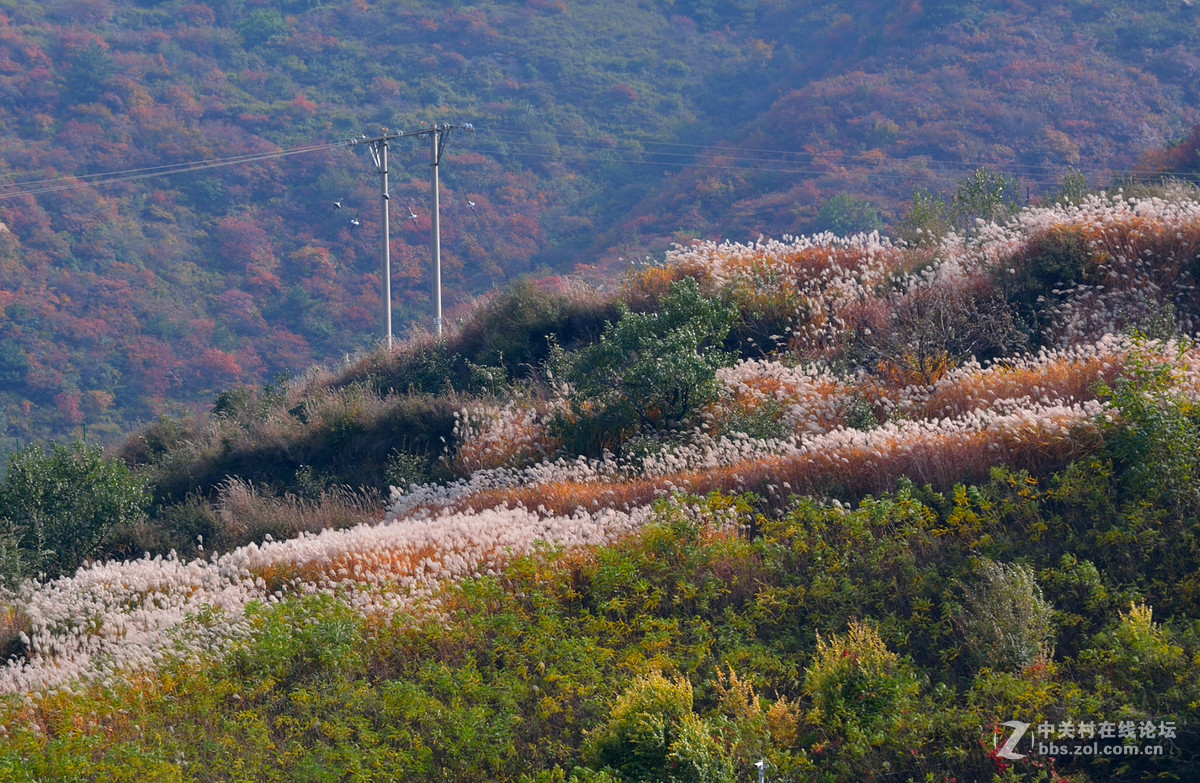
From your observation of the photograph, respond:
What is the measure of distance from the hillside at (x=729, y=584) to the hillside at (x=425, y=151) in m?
31.0

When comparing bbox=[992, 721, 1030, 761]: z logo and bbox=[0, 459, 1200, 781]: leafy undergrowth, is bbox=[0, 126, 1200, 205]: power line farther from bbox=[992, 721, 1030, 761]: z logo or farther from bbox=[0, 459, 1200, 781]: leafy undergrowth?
bbox=[992, 721, 1030, 761]: z logo

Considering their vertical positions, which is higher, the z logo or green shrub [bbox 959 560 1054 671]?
green shrub [bbox 959 560 1054 671]

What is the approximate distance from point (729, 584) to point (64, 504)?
30.2 feet

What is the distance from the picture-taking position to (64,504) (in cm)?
1398

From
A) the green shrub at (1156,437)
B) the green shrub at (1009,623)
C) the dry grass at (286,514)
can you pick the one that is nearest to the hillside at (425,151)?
the dry grass at (286,514)

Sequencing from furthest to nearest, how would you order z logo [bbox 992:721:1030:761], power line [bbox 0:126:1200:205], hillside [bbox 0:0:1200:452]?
power line [bbox 0:126:1200:205]
hillside [bbox 0:0:1200:452]
z logo [bbox 992:721:1030:761]

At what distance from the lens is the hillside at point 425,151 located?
155 ft

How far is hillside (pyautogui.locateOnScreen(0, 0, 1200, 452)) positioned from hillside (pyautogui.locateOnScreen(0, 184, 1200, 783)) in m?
31.0

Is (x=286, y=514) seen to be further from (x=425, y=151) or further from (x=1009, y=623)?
(x=425, y=151)

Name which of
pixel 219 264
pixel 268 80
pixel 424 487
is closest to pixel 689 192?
pixel 219 264

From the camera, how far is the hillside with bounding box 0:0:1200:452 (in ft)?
155

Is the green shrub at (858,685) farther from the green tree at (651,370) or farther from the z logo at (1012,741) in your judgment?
the green tree at (651,370)

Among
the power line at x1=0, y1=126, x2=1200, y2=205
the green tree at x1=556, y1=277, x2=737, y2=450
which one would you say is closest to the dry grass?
the green tree at x1=556, y1=277, x2=737, y2=450

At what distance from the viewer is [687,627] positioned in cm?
838
